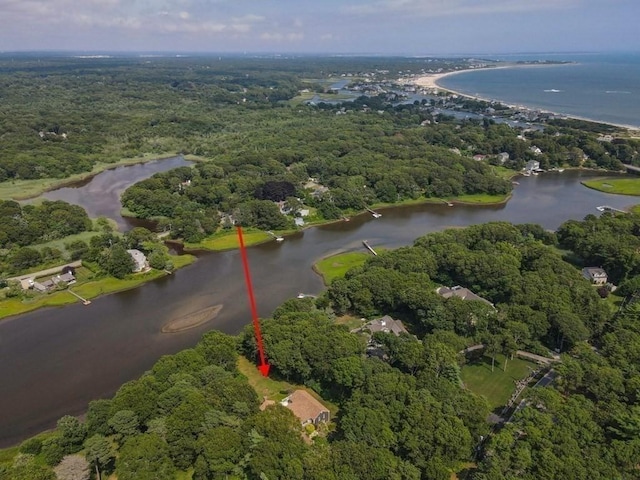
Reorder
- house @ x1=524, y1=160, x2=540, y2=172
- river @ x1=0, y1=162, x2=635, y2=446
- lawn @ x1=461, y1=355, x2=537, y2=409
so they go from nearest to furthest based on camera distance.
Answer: lawn @ x1=461, y1=355, x2=537, y2=409 → river @ x1=0, y1=162, x2=635, y2=446 → house @ x1=524, y1=160, x2=540, y2=172

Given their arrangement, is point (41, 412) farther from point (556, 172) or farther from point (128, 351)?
point (556, 172)

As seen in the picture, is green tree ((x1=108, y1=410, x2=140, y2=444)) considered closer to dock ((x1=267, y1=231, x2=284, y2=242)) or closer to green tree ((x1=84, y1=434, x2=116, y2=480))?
green tree ((x1=84, y1=434, x2=116, y2=480))

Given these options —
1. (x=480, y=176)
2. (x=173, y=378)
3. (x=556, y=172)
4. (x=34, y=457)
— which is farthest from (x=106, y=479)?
(x=556, y=172)

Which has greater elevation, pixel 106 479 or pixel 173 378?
pixel 173 378

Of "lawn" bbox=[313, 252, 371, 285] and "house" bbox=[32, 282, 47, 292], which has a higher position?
"house" bbox=[32, 282, 47, 292]

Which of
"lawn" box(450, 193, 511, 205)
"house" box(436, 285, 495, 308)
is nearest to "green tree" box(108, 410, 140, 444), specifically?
"house" box(436, 285, 495, 308)

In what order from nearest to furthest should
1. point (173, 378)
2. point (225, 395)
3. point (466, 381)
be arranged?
point (225, 395) < point (173, 378) < point (466, 381)

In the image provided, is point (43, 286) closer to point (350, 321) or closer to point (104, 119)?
point (350, 321)
